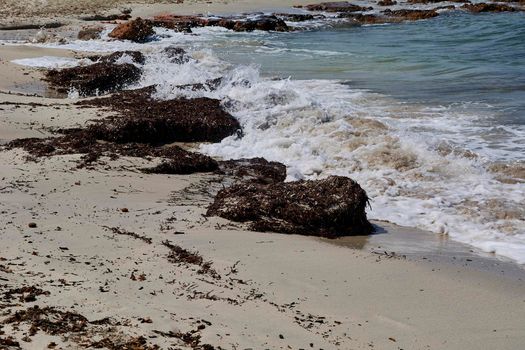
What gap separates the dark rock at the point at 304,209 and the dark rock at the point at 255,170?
62.7 inches

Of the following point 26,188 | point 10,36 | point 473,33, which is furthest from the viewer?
point 473,33

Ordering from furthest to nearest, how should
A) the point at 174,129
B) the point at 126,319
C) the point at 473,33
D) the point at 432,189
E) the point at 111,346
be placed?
the point at 473,33, the point at 174,129, the point at 432,189, the point at 126,319, the point at 111,346

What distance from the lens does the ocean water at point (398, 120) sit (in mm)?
6914

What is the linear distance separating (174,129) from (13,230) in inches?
191

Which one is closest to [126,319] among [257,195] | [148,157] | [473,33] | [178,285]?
[178,285]

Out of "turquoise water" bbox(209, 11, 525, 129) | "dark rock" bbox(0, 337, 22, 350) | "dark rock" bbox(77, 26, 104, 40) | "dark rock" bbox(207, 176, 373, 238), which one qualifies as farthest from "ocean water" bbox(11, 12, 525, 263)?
"dark rock" bbox(0, 337, 22, 350)

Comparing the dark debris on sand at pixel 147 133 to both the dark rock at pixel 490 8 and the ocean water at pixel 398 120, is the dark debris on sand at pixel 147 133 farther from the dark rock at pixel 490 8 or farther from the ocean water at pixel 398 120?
the dark rock at pixel 490 8

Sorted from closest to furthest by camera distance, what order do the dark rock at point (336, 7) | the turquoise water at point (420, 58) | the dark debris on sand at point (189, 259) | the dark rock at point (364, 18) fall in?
the dark debris on sand at point (189, 259), the turquoise water at point (420, 58), the dark rock at point (364, 18), the dark rock at point (336, 7)

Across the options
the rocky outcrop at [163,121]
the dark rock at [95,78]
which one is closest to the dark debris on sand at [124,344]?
the rocky outcrop at [163,121]

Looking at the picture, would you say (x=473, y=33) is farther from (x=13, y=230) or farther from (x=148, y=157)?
(x=13, y=230)

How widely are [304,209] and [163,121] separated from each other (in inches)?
159

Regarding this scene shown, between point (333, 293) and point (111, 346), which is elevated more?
point (111, 346)

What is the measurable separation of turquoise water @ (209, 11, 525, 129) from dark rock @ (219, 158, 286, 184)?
14.6ft

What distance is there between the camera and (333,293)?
442 centimetres
